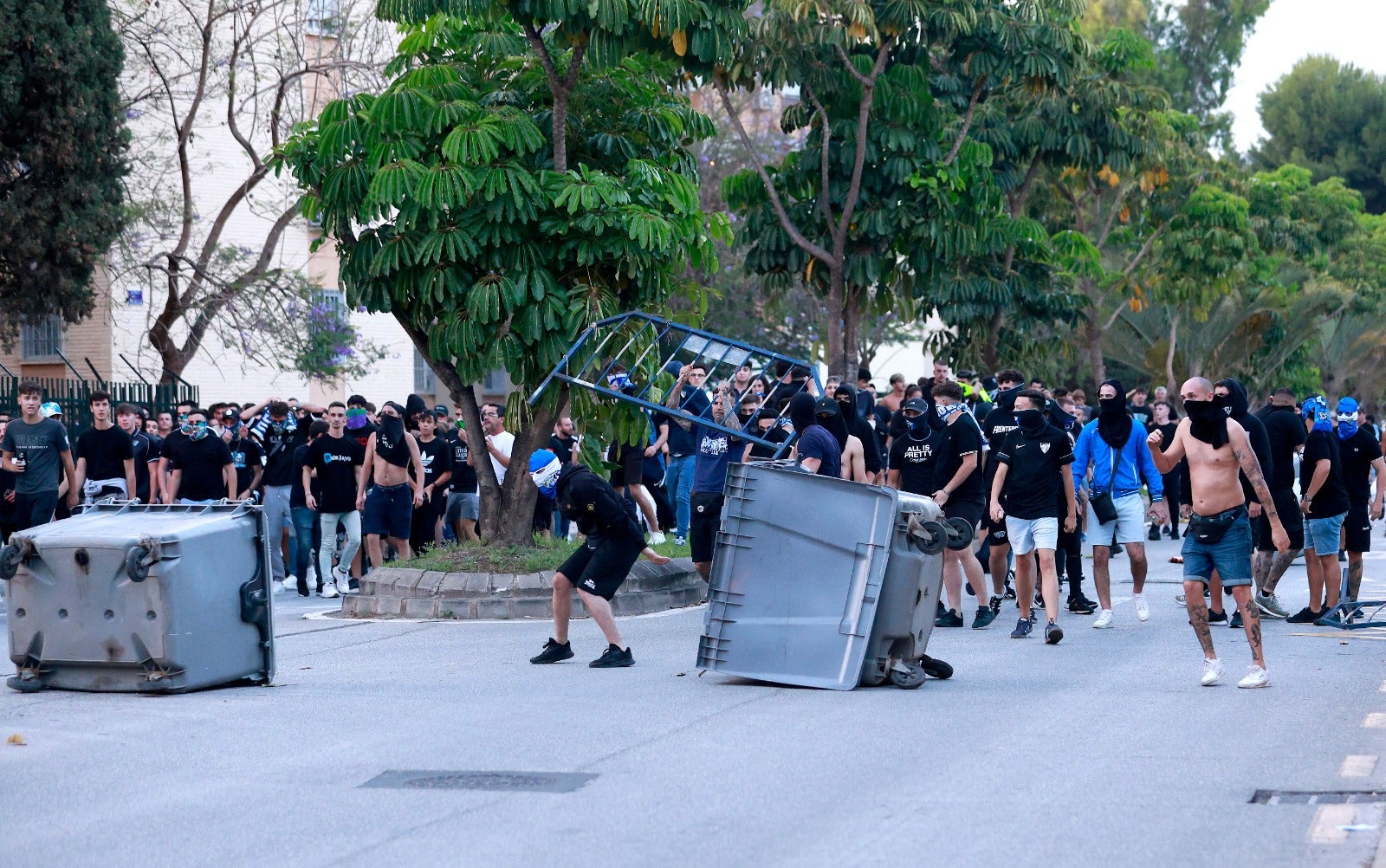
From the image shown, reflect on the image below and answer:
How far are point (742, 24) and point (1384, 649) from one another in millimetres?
7553

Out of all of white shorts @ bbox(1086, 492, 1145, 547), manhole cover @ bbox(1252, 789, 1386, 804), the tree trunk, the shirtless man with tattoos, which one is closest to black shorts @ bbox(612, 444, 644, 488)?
the tree trunk

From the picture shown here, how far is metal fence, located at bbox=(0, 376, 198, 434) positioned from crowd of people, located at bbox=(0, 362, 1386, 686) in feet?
12.1

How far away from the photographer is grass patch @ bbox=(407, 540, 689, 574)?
14.5 m

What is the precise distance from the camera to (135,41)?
25953 millimetres

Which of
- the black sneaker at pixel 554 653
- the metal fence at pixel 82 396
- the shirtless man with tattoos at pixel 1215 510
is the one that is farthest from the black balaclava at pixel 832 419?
the metal fence at pixel 82 396

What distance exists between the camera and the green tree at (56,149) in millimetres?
21797

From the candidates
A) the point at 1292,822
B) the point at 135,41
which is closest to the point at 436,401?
the point at 135,41

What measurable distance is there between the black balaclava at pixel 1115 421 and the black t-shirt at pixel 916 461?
4.39ft

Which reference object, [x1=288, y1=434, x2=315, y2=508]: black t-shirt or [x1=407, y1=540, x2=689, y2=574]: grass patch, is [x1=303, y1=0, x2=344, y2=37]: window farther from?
[x1=407, y1=540, x2=689, y2=574]: grass patch

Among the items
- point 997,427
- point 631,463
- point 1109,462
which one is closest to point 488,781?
point 997,427

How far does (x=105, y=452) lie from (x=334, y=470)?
2.10 m

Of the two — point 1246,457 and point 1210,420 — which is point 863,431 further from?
point 1246,457

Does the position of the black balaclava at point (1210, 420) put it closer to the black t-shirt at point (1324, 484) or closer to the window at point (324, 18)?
the black t-shirt at point (1324, 484)

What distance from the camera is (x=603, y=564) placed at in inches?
416
